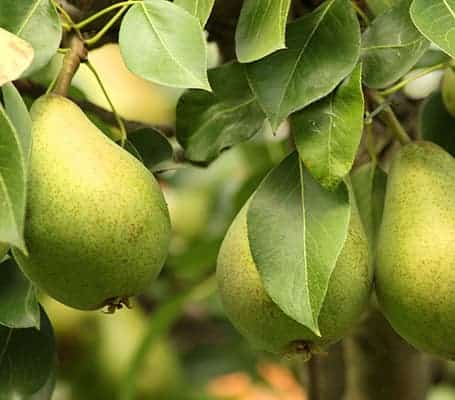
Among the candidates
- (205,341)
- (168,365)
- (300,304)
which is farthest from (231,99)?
(205,341)

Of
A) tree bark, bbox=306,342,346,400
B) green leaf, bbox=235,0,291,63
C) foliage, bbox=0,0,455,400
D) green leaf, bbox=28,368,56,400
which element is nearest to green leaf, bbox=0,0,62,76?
foliage, bbox=0,0,455,400

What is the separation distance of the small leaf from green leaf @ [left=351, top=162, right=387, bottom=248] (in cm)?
25

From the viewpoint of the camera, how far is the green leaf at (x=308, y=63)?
697 mm

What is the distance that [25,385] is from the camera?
76cm

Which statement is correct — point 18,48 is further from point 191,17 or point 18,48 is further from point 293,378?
point 293,378

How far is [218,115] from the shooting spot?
0.81m

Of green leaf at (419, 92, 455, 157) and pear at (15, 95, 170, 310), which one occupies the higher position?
pear at (15, 95, 170, 310)

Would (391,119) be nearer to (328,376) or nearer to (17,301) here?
(17,301)

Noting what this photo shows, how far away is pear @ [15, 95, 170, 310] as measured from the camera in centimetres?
64

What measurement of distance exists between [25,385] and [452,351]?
25 centimetres

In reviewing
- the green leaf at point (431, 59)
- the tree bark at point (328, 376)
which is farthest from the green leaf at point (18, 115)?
the tree bark at point (328, 376)

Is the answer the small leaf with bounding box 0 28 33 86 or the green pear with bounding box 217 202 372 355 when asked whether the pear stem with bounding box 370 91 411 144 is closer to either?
the green pear with bounding box 217 202 372 355

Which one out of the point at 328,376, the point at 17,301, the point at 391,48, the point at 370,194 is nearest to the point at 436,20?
the point at 391,48

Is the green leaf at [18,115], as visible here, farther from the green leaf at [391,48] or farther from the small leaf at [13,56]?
the green leaf at [391,48]
